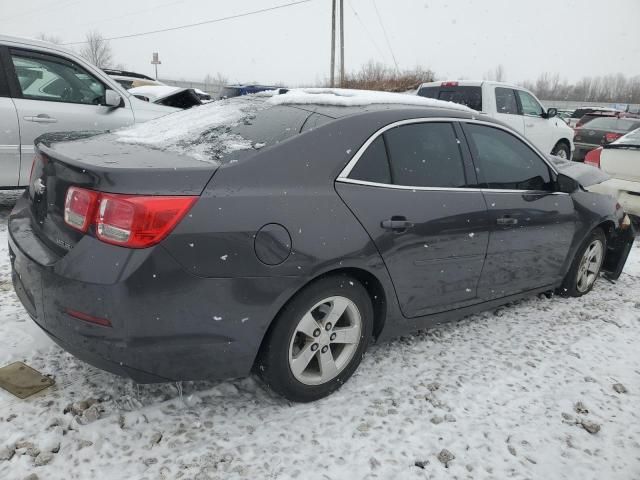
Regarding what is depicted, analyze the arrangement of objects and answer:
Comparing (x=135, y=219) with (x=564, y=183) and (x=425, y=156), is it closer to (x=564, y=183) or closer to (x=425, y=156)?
(x=425, y=156)

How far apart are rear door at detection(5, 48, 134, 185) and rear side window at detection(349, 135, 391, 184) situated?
144 inches

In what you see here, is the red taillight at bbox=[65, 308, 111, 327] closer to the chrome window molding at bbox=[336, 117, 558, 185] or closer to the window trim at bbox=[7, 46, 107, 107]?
the chrome window molding at bbox=[336, 117, 558, 185]

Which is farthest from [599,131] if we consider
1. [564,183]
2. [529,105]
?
[564,183]

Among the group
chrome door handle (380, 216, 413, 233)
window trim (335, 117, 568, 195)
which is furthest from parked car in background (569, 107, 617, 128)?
chrome door handle (380, 216, 413, 233)

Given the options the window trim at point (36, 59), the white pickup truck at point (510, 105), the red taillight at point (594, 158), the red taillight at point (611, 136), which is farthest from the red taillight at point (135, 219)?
the red taillight at point (611, 136)

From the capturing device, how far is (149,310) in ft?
6.55

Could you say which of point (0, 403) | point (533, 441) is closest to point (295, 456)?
point (533, 441)

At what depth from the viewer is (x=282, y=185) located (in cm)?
228

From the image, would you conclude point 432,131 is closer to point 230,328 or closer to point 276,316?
point 276,316

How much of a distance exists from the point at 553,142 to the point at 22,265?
10688 millimetres

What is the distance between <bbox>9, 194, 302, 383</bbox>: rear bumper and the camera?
1.97 metres

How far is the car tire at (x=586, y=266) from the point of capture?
411cm

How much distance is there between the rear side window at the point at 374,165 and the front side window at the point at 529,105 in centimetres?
829

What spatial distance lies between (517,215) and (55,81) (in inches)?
185
